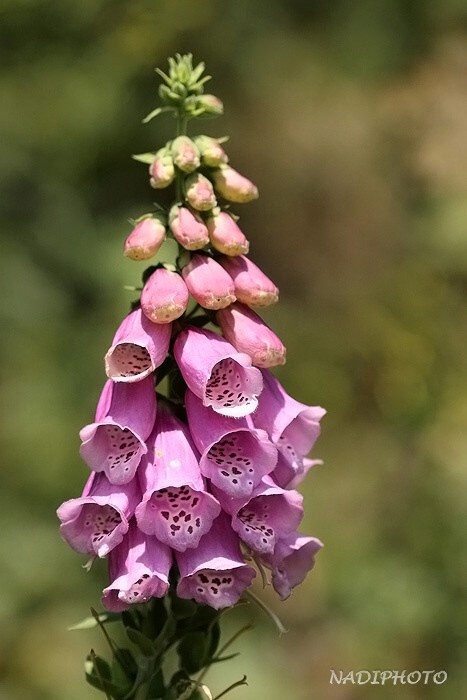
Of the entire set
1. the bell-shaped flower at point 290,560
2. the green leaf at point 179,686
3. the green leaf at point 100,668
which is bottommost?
the green leaf at point 179,686

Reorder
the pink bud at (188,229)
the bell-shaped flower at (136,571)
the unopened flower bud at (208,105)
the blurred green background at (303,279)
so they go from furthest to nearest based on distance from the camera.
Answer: the blurred green background at (303,279)
the unopened flower bud at (208,105)
the pink bud at (188,229)
the bell-shaped flower at (136,571)

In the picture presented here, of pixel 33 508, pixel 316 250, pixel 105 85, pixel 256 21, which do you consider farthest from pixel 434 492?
pixel 256 21

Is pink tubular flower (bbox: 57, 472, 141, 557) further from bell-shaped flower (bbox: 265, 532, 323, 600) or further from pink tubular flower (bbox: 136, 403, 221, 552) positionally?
bell-shaped flower (bbox: 265, 532, 323, 600)

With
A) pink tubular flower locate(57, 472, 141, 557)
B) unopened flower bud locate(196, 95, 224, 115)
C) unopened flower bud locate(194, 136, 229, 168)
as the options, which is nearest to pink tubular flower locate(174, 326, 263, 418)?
pink tubular flower locate(57, 472, 141, 557)

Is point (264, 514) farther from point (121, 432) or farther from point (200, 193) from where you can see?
point (200, 193)

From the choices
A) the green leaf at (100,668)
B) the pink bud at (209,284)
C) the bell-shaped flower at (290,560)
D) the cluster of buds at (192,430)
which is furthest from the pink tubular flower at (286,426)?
the green leaf at (100,668)

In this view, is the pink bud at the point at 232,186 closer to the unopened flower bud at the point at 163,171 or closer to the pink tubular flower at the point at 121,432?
the unopened flower bud at the point at 163,171

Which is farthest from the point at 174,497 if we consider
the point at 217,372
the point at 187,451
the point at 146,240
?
the point at 146,240
